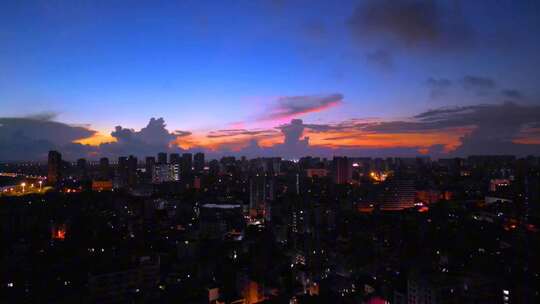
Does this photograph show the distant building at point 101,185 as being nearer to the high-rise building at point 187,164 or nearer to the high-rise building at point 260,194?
the high-rise building at point 187,164

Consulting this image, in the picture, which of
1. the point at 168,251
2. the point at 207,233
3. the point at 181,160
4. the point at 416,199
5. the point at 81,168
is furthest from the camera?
the point at 181,160

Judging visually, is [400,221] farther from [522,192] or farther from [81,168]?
[81,168]

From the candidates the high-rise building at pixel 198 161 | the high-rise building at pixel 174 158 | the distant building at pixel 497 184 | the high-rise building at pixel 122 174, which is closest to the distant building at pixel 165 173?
the high-rise building at pixel 122 174

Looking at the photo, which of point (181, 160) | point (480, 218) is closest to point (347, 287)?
point (480, 218)

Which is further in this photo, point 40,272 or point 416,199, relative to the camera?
point 416,199

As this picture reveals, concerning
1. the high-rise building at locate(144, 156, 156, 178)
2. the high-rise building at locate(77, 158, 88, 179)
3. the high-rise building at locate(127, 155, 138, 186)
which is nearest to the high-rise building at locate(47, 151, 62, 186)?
the high-rise building at locate(77, 158, 88, 179)

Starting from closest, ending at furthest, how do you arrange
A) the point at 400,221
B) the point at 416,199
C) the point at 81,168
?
the point at 400,221 → the point at 416,199 → the point at 81,168

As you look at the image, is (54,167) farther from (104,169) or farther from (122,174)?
(104,169)
